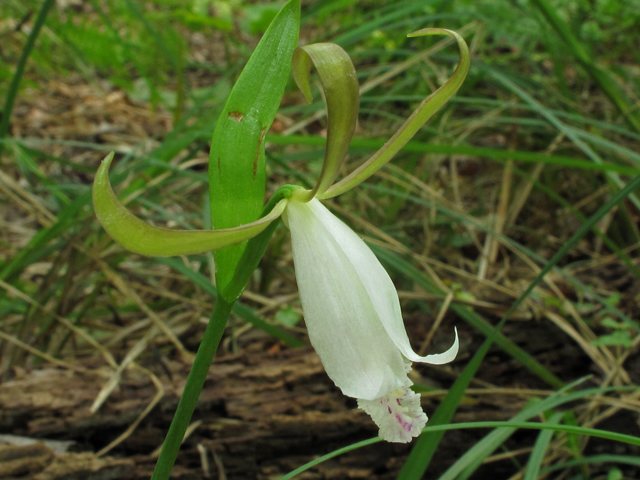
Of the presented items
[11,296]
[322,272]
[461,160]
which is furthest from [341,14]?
[322,272]

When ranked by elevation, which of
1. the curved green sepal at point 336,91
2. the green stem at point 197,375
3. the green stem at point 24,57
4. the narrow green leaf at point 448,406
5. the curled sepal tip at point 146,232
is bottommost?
the narrow green leaf at point 448,406

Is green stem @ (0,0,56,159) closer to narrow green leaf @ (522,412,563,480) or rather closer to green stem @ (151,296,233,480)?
green stem @ (151,296,233,480)

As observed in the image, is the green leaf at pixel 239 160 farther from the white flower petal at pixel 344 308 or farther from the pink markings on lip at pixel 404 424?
the pink markings on lip at pixel 404 424

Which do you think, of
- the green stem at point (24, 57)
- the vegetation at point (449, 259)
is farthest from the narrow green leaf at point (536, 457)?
the green stem at point (24, 57)

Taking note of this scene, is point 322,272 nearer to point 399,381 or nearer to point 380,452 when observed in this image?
point 399,381

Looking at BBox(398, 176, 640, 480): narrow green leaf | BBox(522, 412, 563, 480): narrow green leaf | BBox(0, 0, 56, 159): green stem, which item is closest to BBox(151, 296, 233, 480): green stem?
BBox(398, 176, 640, 480): narrow green leaf

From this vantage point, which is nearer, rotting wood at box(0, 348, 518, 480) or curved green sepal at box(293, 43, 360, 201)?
curved green sepal at box(293, 43, 360, 201)

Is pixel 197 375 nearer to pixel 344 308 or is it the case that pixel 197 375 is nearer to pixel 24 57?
pixel 344 308
